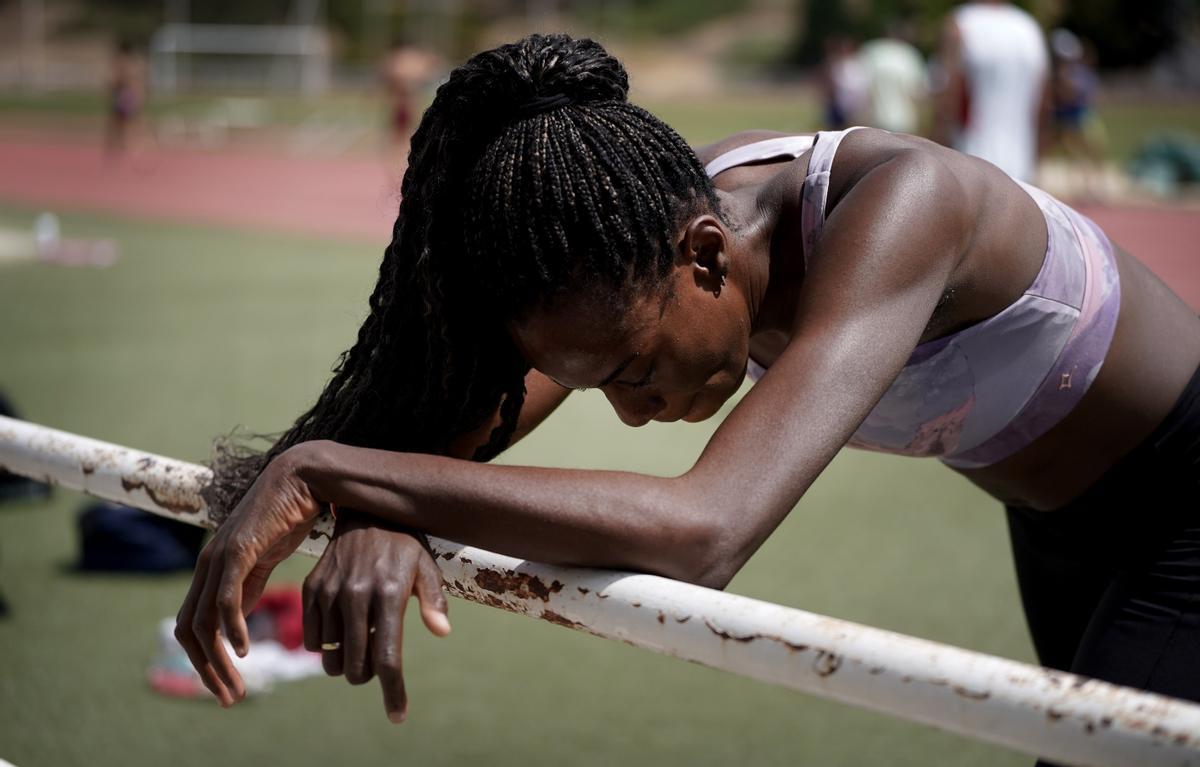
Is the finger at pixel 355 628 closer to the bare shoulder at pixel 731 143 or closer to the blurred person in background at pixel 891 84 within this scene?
the bare shoulder at pixel 731 143

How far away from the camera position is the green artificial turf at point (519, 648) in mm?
3330

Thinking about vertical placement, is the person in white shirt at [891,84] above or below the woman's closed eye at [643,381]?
below

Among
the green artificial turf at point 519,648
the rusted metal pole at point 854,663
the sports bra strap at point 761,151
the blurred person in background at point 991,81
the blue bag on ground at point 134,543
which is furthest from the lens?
the blurred person in background at point 991,81

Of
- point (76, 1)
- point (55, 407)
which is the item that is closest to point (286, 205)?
point (55, 407)

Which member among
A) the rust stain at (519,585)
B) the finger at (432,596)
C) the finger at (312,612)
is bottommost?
the finger at (312,612)

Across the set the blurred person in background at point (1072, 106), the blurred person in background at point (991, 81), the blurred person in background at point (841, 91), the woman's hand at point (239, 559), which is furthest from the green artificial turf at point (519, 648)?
the blurred person in background at point (841, 91)

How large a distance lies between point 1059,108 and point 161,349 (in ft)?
37.6

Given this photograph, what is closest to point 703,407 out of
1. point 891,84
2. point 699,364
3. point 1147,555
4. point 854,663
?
point 699,364

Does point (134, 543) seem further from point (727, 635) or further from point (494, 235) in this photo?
point (727, 635)

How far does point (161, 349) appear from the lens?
8.05 meters

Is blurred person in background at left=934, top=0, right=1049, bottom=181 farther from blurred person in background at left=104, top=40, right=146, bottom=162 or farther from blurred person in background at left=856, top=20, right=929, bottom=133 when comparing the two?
blurred person in background at left=104, top=40, right=146, bottom=162

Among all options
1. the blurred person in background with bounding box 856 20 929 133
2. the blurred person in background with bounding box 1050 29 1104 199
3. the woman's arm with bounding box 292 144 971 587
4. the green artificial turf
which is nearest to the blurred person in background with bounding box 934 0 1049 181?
the green artificial turf

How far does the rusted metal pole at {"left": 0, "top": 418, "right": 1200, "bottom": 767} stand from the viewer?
1.04 metres

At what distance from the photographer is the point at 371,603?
1427mm
